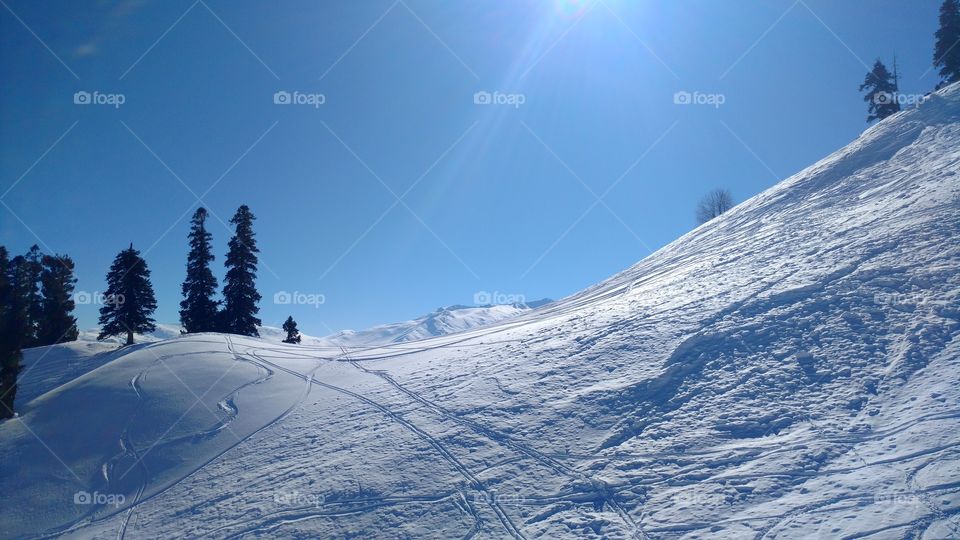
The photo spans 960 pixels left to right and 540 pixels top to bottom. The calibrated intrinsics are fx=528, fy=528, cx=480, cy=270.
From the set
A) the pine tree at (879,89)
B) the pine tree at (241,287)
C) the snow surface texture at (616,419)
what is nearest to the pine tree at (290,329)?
the pine tree at (241,287)

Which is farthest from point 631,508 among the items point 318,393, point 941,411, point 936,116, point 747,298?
point 936,116

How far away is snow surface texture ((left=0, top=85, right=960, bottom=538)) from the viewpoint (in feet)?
29.6

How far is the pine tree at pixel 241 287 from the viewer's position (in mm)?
39531

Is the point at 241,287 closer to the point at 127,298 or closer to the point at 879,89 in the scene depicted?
the point at 127,298

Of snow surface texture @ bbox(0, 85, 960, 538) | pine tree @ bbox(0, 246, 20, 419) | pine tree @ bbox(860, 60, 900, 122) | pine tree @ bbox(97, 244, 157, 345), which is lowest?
snow surface texture @ bbox(0, 85, 960, 538)

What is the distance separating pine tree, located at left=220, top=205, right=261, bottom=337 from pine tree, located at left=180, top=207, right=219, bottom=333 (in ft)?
3.90

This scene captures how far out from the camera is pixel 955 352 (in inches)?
412

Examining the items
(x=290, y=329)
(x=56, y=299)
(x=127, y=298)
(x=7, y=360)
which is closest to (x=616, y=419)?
(x=7, y=360)

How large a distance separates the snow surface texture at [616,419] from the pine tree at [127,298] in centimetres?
1344

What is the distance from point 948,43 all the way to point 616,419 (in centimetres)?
4275

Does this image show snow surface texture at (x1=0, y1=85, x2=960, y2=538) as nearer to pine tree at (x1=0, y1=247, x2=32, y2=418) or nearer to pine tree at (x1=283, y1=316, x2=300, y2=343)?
pine tree at (x1=0, y1=247, x2=32, y2=418)

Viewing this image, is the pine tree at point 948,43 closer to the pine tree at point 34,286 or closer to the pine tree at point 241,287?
the pine tree at point 241,287

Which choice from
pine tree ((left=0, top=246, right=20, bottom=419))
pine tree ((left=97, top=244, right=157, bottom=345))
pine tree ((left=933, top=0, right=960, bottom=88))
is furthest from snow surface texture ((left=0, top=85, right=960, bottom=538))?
pine tree ((left=933, top=0, right=960, bottom=88))

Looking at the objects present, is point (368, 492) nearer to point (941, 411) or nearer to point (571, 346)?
point (571, 346)
